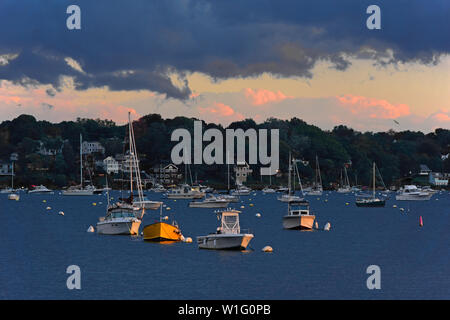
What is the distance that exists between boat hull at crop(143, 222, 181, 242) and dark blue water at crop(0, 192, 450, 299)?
3.70ft

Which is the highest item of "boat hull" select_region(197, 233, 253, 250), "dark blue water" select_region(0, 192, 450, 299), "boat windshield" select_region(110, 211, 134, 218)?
"boat windshield" select_region(110, 211, 134, 218)

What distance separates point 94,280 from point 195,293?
9265 mm

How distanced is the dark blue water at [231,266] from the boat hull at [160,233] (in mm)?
1129

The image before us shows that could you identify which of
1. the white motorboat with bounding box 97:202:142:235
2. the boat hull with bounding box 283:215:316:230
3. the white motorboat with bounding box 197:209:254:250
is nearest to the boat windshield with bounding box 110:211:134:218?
the white motorboat with bounding box 97:202:142:235

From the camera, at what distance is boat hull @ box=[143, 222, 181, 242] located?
7850 cm

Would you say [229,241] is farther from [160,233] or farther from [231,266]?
[160,233]

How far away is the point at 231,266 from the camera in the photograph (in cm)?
6378

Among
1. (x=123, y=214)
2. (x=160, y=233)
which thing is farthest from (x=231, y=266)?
(x=123, y=214)

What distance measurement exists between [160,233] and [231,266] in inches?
648

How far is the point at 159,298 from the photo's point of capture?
5156cm

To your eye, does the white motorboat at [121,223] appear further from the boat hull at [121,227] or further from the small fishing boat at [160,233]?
the small fishing boat at [160,233]

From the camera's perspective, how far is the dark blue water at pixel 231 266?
53928 mm

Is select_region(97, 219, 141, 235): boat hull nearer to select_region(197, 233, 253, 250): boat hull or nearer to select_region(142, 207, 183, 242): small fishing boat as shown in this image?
select_region(142, 207, 183, 242): small fishing boat
